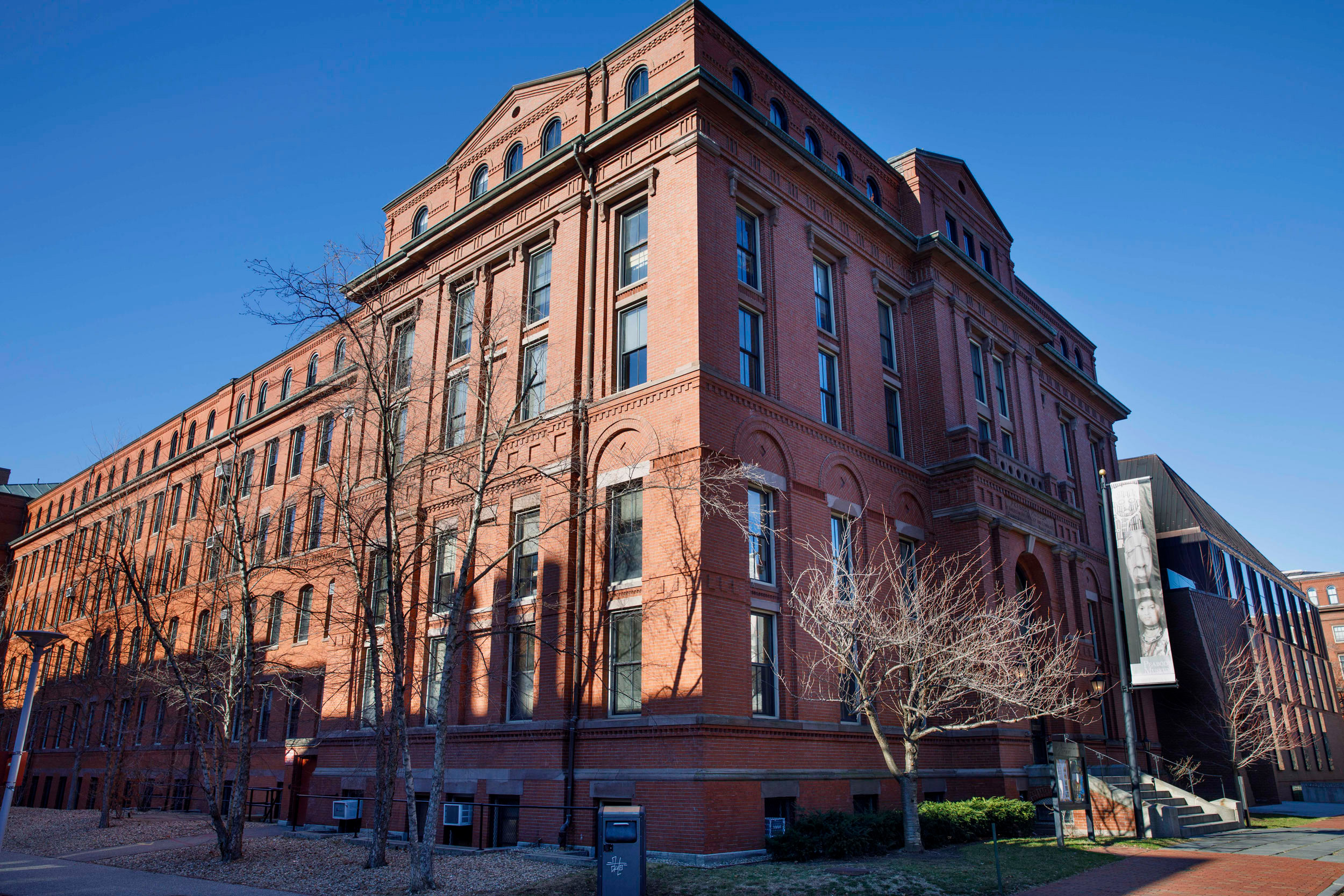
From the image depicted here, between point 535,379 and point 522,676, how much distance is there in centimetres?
770

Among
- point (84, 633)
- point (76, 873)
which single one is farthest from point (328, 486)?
point (84, 633)

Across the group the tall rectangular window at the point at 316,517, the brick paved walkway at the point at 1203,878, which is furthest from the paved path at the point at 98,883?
the brick paved walkway at the point at 1203,878

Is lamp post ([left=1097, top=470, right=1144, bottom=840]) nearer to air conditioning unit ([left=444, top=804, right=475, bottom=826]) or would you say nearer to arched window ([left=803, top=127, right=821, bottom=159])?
arched window ([left=803, top=127, right=821, bottom=159])

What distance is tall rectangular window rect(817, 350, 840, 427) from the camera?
2462 centimetres

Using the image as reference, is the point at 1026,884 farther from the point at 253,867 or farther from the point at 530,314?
the point at 530,314

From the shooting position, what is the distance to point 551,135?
1043 inches

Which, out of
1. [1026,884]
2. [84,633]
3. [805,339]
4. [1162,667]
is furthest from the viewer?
[84,633]

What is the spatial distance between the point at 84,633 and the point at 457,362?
3392 centimetres

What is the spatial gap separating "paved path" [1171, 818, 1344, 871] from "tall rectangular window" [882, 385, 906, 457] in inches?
480

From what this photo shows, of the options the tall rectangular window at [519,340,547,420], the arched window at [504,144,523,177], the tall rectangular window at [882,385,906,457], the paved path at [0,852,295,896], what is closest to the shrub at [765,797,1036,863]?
the paved path at [0,852,295,896]

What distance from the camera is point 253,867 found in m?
18.0

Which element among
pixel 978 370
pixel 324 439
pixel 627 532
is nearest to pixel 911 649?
pixel 627 532

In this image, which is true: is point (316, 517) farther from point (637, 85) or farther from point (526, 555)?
point (637, 85)

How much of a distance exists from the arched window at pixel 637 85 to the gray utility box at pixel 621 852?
17.8m
